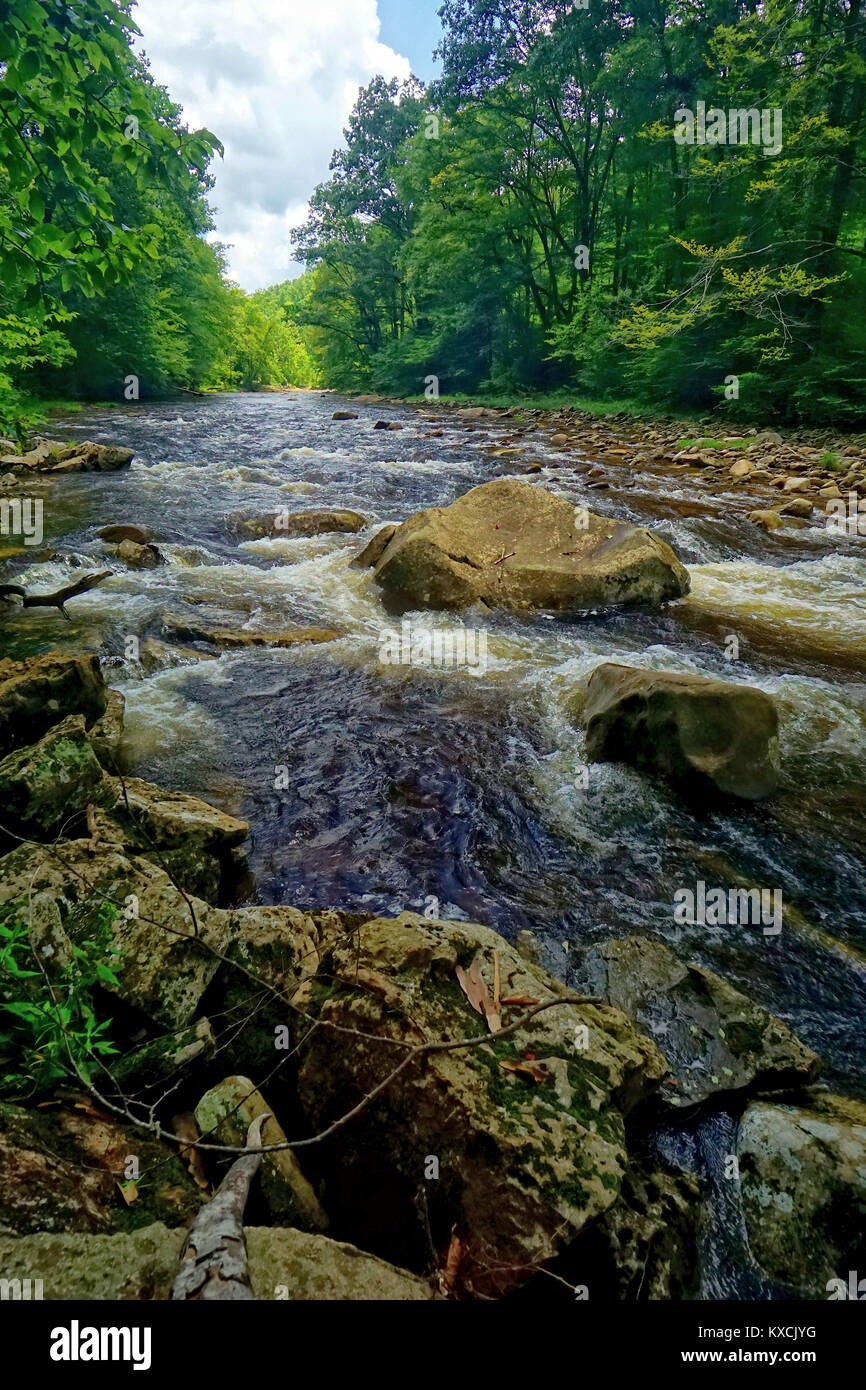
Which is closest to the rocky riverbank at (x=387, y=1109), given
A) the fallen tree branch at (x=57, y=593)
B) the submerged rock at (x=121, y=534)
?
the fallen tree branch at (x=57, y=593)

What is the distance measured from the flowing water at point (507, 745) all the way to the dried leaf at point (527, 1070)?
2.52 feet

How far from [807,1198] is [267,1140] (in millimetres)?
1765

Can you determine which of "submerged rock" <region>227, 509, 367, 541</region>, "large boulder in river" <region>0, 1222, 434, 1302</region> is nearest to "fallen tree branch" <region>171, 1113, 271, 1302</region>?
"large boulder in river" <region>0, 1222, 434, 1302</region>

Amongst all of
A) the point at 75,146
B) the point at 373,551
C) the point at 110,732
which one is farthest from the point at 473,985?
the point at 373,551

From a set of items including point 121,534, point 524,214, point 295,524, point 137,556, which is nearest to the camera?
point 137,556

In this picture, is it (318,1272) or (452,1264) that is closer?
(318,1272)

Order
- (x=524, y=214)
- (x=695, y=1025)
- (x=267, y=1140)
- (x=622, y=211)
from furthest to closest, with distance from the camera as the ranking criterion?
1. (x=524, y=214)
2. (x=622, y=211)
3. (x=695, y=1025)
4. (x=267, y=1140)

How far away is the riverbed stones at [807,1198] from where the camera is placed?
1938mm

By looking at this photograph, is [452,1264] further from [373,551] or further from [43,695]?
[373,551]

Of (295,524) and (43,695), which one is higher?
(295,524)

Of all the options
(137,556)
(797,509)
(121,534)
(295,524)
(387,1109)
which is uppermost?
(797,509)

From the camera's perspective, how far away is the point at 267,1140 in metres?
1.97

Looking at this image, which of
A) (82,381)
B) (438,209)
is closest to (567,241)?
(438,209)
